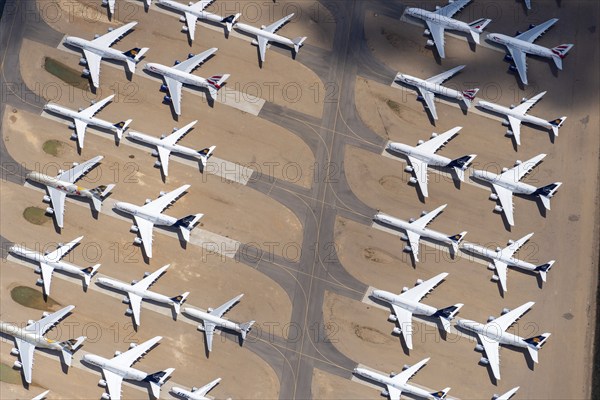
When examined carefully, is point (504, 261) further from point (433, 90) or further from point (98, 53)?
point (98, 53)

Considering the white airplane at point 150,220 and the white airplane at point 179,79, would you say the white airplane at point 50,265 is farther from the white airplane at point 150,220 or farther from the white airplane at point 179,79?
the white airplane at point 179,79

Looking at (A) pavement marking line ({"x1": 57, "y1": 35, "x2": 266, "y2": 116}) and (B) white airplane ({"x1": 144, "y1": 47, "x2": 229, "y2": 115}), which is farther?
(A) pavement marking line ({"x1": 57, "y1": 35, "x2": 266, "y2": 116})

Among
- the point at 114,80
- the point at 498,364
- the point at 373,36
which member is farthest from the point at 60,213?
the point at 498,364

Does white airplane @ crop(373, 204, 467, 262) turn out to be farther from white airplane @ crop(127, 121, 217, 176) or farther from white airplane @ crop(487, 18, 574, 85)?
white airplane @ crop(487, 18, 574, 85)

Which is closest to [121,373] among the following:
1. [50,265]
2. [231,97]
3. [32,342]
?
[32,342]

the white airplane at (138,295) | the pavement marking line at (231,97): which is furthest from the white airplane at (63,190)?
the pavement marking line at (231,97)

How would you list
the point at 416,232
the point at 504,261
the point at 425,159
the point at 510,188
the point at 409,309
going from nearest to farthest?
the point at 409,309
the point at 504,261
the point at 416,232
the point at 510,188
the point at 425,159

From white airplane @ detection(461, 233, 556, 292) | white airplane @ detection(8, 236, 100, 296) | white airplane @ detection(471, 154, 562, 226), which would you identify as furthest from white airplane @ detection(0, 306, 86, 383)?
white airplane @ detection(471, 154, 562, 226)
